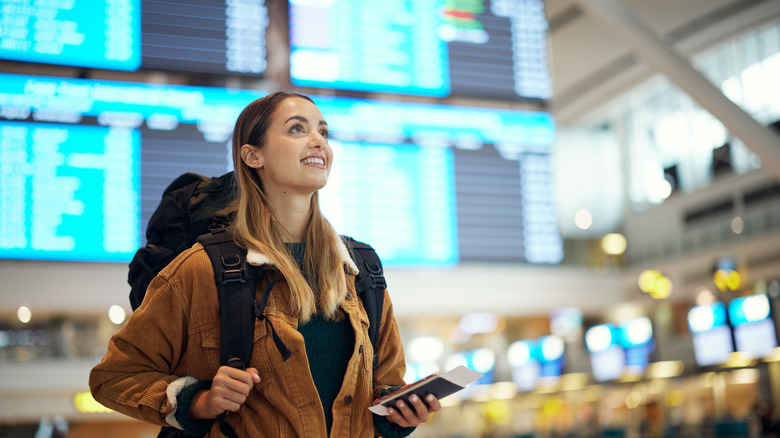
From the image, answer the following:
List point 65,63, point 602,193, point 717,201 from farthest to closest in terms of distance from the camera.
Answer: point 602,193, point 717,201, point 65,63

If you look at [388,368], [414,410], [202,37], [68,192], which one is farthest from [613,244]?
[414,410]

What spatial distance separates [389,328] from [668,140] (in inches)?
773

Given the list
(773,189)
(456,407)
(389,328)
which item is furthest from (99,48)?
(456,407)

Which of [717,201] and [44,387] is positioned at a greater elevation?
[717,201]

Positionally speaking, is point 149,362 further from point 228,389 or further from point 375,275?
point 375,275

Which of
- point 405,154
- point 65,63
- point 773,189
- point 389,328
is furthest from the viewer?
point 773,189

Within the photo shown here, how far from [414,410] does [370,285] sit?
399 millimetres

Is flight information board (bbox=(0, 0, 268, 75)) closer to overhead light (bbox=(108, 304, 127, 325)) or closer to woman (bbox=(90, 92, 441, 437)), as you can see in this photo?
overhead light (bbox=(108, 304, 127, 325))

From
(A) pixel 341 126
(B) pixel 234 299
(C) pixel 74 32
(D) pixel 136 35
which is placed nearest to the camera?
(B) pixel 234 299

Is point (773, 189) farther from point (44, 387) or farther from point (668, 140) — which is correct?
point (44, 387)

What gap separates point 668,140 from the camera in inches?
Result: 803

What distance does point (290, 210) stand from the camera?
2.20 meters

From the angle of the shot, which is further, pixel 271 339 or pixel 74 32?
pixel 74 32

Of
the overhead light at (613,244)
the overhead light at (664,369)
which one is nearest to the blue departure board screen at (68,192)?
the overhead light at (664,369)
